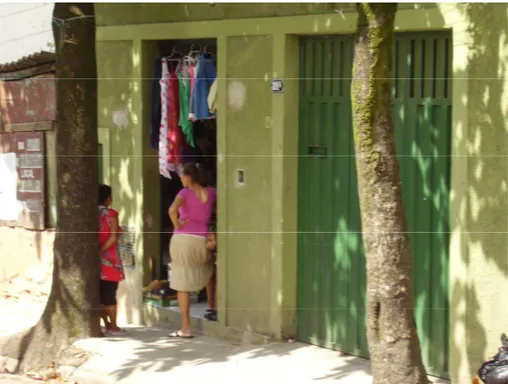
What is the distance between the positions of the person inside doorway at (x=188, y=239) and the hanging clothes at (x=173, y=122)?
905mm

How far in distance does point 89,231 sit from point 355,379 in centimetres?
274

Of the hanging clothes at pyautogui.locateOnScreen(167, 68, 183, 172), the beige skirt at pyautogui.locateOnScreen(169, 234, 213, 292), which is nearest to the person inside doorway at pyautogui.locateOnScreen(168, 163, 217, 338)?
the beige skirt at pyautogui.locateOnScreen(169, 234, 213, 292)

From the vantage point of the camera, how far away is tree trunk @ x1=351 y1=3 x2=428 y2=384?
648 cm

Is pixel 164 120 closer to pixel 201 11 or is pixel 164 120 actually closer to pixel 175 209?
pixel 201 11

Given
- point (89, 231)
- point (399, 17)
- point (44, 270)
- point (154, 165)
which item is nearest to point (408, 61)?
point (399, 17)

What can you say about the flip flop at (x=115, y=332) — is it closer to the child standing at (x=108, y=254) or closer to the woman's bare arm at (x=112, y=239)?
the child standing at (x=108, y=254)

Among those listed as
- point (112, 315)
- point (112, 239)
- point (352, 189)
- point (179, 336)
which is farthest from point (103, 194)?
point (352, 189)

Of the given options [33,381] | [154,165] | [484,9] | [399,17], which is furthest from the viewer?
[154,165]

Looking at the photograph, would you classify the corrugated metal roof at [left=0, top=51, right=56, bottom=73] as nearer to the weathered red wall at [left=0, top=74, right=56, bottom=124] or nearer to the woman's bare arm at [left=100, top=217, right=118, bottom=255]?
the weathered red wall at [left=0, top=74, right=56, bottom=124]

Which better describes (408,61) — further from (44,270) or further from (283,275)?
(44,270)

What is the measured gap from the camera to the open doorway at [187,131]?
429 inches

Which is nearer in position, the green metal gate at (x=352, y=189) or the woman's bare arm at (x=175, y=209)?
the green metal gate at (x=352, y=189)

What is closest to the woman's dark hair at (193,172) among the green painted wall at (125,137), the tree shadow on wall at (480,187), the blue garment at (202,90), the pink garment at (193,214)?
the pink garment at (193,214)

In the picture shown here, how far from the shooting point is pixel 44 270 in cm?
1343
